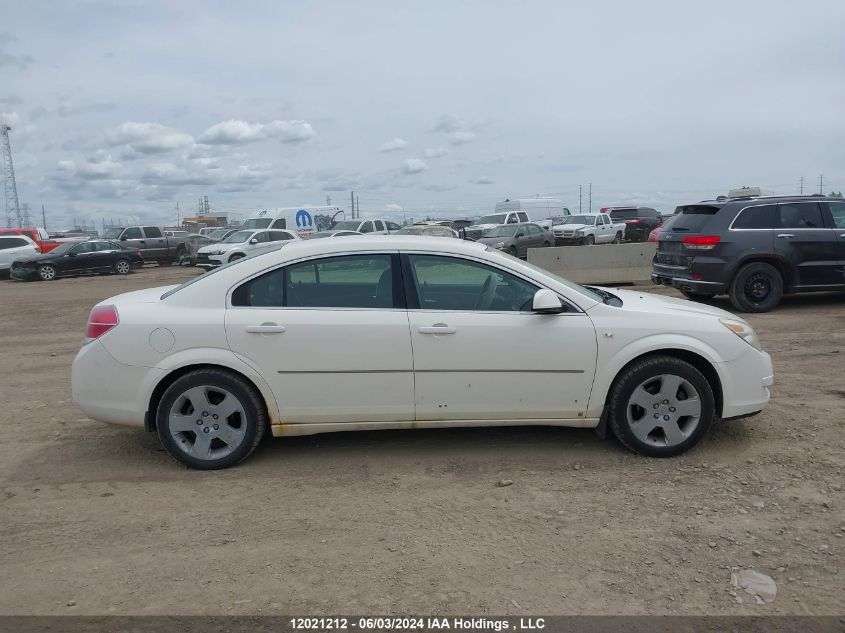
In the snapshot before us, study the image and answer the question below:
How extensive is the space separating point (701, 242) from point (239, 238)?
18191 millimetres

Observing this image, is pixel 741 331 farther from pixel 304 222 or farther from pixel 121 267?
pixel 304 222

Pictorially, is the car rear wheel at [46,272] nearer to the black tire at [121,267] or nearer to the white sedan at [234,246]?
the black tire at [121,267]

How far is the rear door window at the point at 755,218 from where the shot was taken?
33.5 ft

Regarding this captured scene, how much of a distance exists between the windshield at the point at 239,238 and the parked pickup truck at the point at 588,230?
13327 mm

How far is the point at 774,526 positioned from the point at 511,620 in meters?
1.68

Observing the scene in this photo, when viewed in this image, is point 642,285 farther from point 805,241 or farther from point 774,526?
point 774,526

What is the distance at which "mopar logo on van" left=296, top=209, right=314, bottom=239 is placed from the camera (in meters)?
29.7

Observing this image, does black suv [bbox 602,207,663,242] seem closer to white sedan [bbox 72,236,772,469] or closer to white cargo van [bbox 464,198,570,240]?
white cargo van [bbox 464,198,570,240]

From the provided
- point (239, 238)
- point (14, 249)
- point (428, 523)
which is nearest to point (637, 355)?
point (428, 523)

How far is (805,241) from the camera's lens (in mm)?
10242

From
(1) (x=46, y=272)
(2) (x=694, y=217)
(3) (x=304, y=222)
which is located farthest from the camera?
(3) (x=304, y=222)

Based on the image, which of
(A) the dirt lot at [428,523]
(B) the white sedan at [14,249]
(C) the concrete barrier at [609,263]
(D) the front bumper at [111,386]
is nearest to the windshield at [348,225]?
(B) the white sedan at [14,249]

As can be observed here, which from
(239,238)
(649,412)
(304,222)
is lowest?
(649,412)

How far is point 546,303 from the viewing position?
4.36 m
